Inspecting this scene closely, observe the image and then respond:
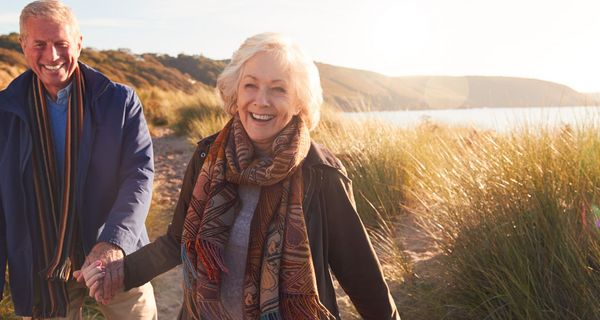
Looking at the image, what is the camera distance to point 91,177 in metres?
2.38

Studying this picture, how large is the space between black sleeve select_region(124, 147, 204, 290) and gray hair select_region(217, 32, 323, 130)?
1.13ft

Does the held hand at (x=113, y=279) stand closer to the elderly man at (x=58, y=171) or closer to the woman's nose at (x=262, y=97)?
the elderly man at (x=58, y=171)

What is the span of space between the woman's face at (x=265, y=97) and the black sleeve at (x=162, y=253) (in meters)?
0.32

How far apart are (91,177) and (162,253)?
0.63 meters

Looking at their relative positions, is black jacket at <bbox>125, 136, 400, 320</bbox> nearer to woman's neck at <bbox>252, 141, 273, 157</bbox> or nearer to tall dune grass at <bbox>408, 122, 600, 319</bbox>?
woman's neck at <bbox>252, 141, 273, 157</bbox>

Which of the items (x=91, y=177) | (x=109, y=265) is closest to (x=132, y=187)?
(x=91, y=177)

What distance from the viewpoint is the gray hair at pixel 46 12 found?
2.23 meters

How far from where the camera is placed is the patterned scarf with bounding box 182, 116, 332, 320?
Result: 174 centimetres

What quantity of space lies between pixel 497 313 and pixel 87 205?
2073 mm

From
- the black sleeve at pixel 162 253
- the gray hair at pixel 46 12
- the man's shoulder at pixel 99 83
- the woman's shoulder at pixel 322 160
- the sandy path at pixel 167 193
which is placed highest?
the gray hair at pixel 46 12

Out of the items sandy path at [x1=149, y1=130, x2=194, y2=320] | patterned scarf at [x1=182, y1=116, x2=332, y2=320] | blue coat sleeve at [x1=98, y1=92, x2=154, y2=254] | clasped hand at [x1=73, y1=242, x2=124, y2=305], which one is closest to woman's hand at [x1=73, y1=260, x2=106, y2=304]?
clasped hand at [x1=73, y1=242, x2=124, y2=305]

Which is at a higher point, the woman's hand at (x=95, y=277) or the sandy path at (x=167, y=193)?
the woman's hand at (x=95, y=277)

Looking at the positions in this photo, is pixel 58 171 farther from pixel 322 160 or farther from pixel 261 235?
pixel 322 160

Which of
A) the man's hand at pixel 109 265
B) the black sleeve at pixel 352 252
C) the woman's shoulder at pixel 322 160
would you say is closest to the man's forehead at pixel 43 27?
A: the man's hand at pixel 109 265
